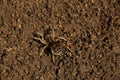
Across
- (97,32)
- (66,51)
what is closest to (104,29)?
(97,32)

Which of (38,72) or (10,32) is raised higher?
(10,32)

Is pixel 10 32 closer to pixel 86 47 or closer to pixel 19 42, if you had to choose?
pixel 19 42

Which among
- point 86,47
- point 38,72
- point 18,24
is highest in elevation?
point 18,24
